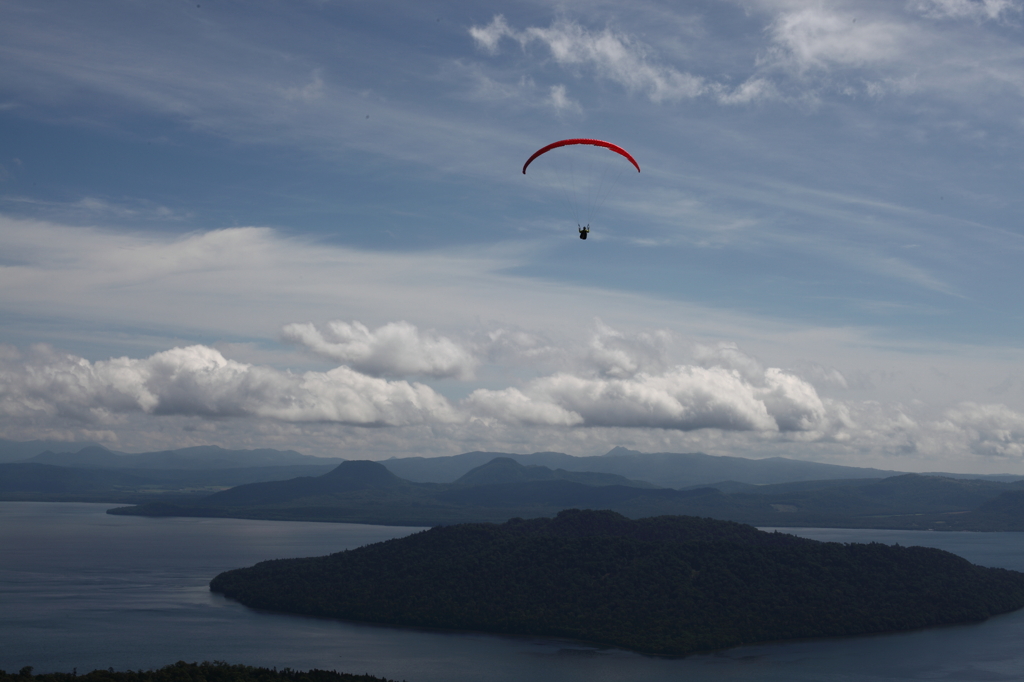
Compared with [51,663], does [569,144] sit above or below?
above

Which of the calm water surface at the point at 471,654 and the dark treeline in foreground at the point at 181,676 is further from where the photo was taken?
the calm water surface at the point at 471,654

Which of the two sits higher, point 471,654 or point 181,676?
point 181,676

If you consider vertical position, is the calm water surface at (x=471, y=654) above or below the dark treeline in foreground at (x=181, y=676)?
below

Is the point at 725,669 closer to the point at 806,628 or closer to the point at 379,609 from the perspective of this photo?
the point at 806,628

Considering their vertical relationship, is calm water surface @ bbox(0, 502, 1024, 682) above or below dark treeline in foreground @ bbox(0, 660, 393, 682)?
below

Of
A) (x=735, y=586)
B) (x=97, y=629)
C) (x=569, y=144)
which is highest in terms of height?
(x=569, y=144)

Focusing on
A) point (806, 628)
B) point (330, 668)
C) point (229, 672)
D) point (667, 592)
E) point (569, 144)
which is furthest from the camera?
point (667, 592)

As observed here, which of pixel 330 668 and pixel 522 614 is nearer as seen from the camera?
pixel 330 668

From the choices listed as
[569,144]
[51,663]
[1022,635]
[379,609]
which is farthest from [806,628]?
[51,663]

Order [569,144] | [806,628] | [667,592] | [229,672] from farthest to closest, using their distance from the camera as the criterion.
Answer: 1. [667,592]
2. [806,628]
3. [229,672]
4. [569,144]

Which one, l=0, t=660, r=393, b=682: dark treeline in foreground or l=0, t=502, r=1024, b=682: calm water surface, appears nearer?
l=0, t=660, r=393, b=682: dark treeline in foreground

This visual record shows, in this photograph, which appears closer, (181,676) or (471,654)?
(181,676)
